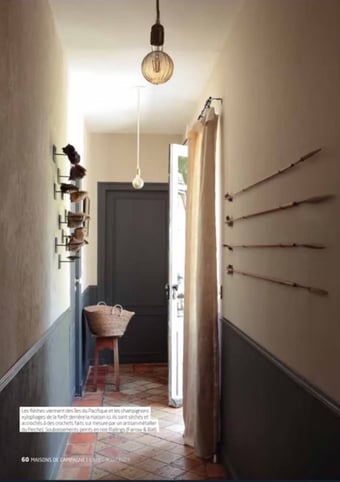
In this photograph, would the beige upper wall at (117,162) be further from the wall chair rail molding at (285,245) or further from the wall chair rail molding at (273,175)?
the wall chair rail molding at (285,245)

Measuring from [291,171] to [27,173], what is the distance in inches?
40.3

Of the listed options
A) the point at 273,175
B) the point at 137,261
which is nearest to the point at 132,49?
the point at 273,175

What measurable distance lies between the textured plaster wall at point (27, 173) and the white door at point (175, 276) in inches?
47.9

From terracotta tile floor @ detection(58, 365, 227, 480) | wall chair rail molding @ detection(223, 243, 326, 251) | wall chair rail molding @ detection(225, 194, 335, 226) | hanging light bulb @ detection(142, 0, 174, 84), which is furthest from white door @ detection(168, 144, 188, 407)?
hanging light bulb @ detection(142, 0, 174, 84)

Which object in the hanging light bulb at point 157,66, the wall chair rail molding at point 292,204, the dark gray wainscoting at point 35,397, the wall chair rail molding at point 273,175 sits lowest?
the dark gray wainscoting at point 35,397

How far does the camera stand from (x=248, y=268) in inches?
93.7

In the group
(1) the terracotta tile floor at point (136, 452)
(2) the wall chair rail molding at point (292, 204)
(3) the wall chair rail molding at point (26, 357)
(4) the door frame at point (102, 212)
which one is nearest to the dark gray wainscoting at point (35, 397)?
(3) the wall chair rail molding at point (26, 357)

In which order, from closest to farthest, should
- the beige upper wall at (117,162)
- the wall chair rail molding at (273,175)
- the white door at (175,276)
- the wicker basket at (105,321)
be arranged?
the wall chair rail molding at (273,175), the white door at (175,276), the wicker basket at (105,321), the beige upper wall at (117,162)

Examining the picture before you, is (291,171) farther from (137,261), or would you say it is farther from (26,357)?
(137,261)

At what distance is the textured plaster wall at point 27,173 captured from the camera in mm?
1673

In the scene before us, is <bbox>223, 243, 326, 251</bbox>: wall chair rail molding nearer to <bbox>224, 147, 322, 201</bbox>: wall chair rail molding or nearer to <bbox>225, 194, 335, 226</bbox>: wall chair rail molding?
<bbox>225, 194, 335, 226</bbox>: wall chair rail molding

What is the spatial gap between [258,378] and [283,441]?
38 cm

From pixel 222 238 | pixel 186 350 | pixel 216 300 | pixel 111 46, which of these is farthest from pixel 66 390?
pixel 111 46

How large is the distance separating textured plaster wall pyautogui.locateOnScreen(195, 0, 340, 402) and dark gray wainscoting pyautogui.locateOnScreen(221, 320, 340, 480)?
0.22ft
